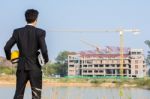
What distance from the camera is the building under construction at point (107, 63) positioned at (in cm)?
14650

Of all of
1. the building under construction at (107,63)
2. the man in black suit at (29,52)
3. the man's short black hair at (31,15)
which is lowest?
the man in black suit at (29,52)

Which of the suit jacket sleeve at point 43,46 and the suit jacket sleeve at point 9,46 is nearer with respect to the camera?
the suit jacket sleeve at point 43,46

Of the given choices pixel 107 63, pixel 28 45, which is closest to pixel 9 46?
pixel 28 45

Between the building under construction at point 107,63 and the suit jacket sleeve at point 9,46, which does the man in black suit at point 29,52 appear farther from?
the building under construction at point 107,63

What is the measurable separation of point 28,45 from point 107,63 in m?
144

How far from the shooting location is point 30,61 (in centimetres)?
559

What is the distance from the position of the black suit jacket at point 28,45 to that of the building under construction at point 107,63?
13630 cm

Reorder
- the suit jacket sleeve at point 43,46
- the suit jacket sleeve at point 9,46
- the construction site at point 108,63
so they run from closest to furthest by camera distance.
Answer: the suit jacket sleeve at point 43,46 < the suit jacket sleeve at point 9,46 < the construction site at point 108,63

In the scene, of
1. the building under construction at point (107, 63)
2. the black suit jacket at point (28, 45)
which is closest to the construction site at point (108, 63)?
the building under construction at point (107, 63)

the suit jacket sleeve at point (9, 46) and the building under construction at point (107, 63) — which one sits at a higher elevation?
the building under construction at point (107, 63)

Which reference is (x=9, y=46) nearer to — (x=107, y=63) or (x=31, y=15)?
(x=31, y=15)

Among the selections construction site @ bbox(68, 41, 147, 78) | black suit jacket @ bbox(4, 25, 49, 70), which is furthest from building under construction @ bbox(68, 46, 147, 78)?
black suit jacket @ bbox(4, 25, 49, 70)

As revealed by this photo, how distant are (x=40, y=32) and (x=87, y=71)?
145540 millimetres

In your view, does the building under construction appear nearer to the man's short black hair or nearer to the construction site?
the construction site
